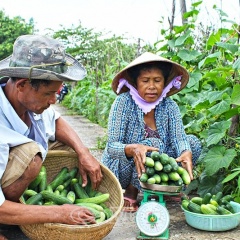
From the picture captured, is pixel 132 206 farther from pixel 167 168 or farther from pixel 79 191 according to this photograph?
pixel 167 168

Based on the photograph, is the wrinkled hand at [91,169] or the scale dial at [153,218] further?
the wrinkled hand at [91,169]

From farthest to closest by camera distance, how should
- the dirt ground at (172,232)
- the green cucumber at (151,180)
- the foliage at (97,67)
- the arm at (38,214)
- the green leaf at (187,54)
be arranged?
1. the foliage at (97,67)
2. the green leaf at (187,54)
3. the dirt ground at (172,232)
4. the green cucumber at (151,180)
5. the arm at (38,214)

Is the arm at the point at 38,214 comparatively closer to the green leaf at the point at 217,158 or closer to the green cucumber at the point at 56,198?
the green cucumber at the point at 56,198

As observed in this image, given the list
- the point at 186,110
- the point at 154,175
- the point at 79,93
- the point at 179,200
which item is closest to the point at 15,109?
the point at 154,175

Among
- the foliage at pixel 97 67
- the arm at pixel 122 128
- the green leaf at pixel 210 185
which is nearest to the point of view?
the arm at pixel 122 128

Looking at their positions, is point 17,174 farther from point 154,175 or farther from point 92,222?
point 154,175

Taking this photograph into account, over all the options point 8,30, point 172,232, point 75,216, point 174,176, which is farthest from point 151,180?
point 8,30

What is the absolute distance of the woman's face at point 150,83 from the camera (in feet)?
11.7

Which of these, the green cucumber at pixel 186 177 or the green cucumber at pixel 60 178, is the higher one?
the green cucumber at pixel 186 177

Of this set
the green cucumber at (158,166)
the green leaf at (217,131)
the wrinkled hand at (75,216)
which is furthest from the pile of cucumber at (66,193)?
the green leaf at (217,131)

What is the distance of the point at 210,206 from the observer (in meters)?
3.11

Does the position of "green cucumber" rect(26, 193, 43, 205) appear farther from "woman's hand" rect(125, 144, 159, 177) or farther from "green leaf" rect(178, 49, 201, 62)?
"green leaf" rect(178, 49, 201, 62)

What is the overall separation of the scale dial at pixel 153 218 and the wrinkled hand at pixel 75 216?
0.45m

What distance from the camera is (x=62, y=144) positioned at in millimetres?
3648
